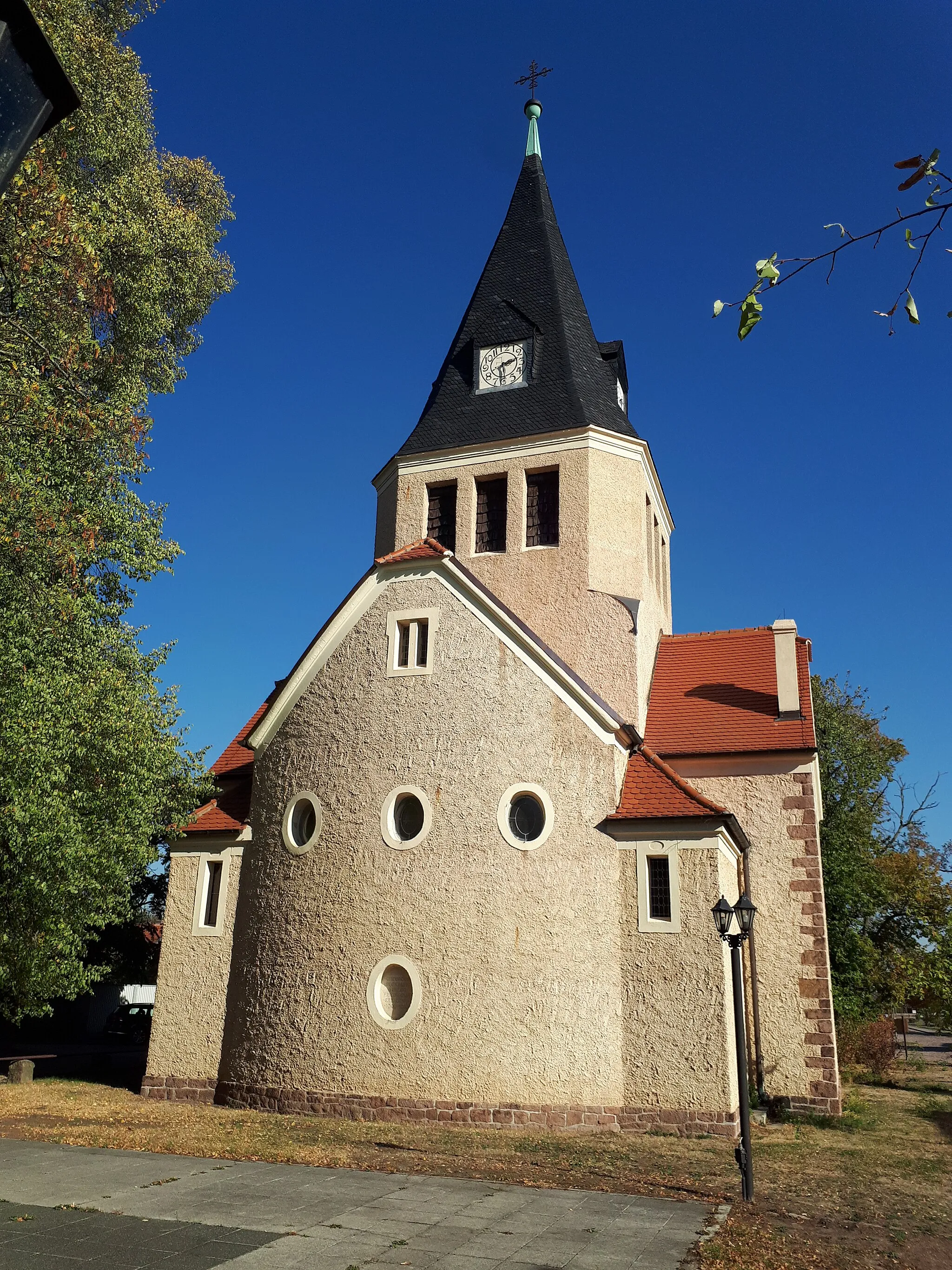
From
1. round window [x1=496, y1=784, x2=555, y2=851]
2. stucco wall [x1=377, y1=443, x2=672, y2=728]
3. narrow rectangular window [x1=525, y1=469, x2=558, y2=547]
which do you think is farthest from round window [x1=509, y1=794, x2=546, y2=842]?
narrow rectangular window [x1=525, y1=469, x2=558, y2=547]

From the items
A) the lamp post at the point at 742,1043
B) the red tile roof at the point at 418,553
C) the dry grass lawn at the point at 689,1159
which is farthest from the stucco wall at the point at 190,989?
the lamp post at the point at 742,1043

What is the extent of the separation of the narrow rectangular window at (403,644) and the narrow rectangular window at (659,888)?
17.7 feet

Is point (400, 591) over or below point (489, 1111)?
over

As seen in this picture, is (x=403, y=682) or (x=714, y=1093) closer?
(x=714, y=1093)

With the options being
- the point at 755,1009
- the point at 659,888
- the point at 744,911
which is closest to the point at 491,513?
the point at 659,888

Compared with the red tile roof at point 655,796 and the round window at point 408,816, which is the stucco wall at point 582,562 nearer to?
the red tile roof at point 655,796

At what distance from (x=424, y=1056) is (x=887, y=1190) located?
6700mm

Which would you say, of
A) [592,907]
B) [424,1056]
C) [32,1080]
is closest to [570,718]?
[592,907]

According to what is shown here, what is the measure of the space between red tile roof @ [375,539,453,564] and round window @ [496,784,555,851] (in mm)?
4465

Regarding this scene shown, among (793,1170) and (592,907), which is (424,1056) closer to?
(592,907)

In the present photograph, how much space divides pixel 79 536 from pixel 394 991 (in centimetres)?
881

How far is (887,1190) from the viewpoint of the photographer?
10.6 m

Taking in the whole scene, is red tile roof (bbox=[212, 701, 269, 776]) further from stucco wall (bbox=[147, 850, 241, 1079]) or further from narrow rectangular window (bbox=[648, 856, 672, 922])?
narrow rectangular window (bbox=[648, 856, 672, 922])

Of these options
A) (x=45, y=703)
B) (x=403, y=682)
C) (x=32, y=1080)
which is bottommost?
(x=32, y=1080)
